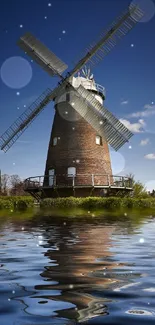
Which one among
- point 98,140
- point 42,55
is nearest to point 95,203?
point 98,140

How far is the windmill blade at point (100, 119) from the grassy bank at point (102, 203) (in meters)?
3.92

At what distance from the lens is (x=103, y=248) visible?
6.43m

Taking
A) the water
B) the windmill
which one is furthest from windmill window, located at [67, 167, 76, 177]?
the water

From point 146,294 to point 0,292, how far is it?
4.28ft

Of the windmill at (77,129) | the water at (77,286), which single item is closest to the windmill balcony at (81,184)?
the windmill at (77,129)

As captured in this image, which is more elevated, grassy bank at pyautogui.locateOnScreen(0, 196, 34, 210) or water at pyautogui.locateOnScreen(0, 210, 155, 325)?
grassy bank at pyautogui.locateOnScreen(0, 196, 34, 210)

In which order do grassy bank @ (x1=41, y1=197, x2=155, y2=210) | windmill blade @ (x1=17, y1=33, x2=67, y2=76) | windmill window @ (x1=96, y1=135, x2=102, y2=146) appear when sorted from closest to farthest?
1. grassy bank @ (x1=41, y1=197, x2=155, y2=210)
2. windmill blade @ (x1=17, y1=33, x2=67, y2=76)
3. windmill window @ (x1=96, y1=135, x2=102, y2=146)

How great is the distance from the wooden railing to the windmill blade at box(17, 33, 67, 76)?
323 inches

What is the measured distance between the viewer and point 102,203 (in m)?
23.8

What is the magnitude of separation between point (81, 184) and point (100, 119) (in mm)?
5208

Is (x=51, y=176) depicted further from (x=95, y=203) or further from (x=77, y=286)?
(x=77, y=286)

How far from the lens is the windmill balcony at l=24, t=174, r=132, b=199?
2711 centimetres

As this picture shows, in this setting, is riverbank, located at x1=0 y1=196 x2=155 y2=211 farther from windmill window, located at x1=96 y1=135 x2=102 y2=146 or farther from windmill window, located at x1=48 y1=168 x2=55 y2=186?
windmill window, located at x1=96 y1=135 x2=102 y2=146

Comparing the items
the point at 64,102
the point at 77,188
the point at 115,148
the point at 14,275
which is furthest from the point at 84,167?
the point at 14,275
